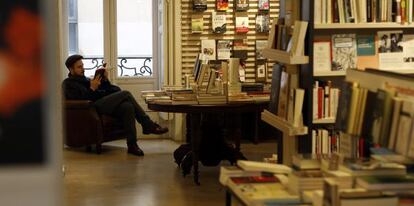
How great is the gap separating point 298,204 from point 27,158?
170 cm

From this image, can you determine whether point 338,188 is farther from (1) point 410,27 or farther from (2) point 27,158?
(1) point 410,27

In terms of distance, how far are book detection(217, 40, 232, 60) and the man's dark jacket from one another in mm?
1319

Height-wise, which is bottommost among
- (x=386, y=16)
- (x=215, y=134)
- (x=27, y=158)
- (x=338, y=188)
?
(x=215, y=134)

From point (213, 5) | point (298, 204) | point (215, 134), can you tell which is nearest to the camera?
point (298, 204)

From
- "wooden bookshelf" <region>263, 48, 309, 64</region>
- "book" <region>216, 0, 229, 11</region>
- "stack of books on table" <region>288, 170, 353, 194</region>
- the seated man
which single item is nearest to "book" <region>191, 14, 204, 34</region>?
"book" <region>216, 0, 229, 11</region>

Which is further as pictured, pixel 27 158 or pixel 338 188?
pixel 338 188

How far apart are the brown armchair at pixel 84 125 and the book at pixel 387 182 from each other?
17.5 ft

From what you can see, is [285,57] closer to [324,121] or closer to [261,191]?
[324,121]

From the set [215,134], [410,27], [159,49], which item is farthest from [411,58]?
[159,49]

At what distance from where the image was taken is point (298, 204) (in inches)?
103

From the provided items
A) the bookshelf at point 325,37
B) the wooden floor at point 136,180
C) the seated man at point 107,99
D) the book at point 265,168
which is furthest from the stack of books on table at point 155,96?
the book at point 265,168

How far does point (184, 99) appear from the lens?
20.0ft

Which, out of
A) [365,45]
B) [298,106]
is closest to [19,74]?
[298,106]

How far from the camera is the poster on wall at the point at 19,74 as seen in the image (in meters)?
1.06
